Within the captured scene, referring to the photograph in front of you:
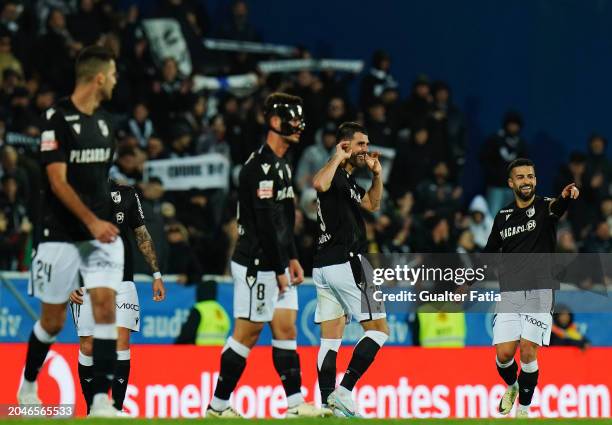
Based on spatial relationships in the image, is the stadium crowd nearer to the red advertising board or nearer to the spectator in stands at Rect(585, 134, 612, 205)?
the spectator in stands at Rect(585, 134, 612, 205)

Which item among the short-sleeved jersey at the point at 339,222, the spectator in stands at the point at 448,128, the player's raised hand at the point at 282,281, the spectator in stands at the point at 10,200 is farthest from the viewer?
the spectator in stands at the point at 448,128

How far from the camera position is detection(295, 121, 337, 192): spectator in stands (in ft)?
63.4

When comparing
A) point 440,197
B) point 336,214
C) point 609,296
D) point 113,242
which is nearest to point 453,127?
point 440,197

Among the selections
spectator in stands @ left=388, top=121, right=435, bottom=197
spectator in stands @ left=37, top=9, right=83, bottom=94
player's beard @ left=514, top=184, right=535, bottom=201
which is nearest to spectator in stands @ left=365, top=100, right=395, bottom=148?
spectator in stands @ left=388, top=121, right=435, bottom=197

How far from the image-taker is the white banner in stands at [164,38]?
2147cm

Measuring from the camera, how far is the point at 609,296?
55.3ft

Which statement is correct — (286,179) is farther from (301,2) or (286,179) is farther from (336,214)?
(301,2)

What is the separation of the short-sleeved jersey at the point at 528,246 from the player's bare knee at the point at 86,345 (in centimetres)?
372

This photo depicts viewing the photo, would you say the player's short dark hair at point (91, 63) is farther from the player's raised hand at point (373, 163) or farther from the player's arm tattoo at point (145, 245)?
the player's raised hand at point (373, 163)

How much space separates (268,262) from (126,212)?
167 centimetres

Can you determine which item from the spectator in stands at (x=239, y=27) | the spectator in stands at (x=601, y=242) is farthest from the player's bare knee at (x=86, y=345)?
the spectator in stands at (x=239, y=27)

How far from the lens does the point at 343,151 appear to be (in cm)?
1139

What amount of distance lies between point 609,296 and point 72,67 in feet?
27.1

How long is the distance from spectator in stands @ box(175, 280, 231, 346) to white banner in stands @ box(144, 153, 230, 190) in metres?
3.60
